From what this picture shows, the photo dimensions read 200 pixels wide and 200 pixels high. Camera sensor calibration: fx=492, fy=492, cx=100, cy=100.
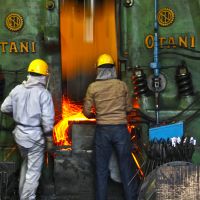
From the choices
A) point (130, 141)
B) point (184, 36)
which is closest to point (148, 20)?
point (184, 36)

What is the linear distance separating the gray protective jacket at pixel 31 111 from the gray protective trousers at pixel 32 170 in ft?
0.35

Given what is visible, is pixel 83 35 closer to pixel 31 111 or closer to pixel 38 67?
pixel 38 67

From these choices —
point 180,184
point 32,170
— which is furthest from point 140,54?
Answer: point 180,184

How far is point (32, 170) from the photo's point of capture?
248 inches

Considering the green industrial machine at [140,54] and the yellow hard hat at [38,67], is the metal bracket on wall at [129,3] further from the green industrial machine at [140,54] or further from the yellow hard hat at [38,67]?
the yellow hard hat at [38,67]

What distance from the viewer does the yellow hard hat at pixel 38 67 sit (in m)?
6.25

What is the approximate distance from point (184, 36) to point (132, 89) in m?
1.01

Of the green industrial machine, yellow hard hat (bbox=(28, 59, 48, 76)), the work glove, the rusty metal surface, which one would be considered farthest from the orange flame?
the rusty metal surface

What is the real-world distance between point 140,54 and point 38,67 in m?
1.46

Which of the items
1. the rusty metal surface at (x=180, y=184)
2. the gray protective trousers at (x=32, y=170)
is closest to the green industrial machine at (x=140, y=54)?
the gray protective trousers at (x=32, y=170)

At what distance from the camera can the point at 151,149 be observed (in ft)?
19.3

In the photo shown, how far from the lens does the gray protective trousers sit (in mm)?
6266

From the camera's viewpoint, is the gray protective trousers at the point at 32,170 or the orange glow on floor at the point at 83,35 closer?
the gray protective trousers at the point at 32,170

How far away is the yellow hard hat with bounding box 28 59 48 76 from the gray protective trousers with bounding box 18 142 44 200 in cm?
91
